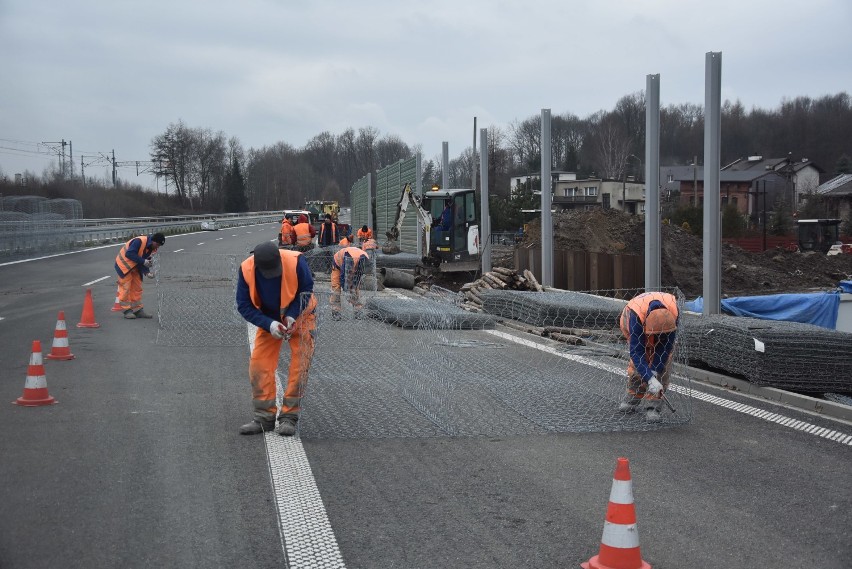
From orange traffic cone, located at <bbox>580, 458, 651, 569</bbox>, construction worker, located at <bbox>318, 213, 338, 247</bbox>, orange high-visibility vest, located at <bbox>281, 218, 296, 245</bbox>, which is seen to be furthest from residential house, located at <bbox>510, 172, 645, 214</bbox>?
orange traffic cone, located at <bbox>580, 458, 651, 569</bbox>

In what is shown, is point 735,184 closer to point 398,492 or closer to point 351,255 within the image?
point 351,255

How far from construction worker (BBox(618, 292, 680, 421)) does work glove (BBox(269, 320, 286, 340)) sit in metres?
3.32

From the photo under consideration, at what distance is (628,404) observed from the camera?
891 cm

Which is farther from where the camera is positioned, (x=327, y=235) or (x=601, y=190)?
(x=601, y=190)

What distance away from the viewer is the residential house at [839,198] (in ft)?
218

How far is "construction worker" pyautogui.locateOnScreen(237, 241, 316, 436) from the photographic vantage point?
7797mm

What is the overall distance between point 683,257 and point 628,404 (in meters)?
24.3

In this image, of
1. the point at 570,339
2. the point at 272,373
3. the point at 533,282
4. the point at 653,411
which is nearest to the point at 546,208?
the point at 533,282

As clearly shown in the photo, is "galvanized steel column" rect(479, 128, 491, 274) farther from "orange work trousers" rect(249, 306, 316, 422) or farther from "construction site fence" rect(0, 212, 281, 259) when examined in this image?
"construction site fence" rect(0, 212, 281, 259)

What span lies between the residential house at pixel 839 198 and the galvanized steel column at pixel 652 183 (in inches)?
2152

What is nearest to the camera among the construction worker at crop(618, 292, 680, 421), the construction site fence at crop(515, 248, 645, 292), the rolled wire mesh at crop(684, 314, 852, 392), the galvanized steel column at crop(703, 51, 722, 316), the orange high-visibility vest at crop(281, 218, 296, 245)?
the construction worker at crop(618, 292, 680, 421)

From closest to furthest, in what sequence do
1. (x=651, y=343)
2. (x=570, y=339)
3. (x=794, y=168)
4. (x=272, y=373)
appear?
(x=272, y=373), (x=651, y=343), (x=570, y=339), (x=794, y=168)

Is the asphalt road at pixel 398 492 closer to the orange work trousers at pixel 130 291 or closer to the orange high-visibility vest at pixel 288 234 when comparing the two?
the orange work trousers at pixel 130 291

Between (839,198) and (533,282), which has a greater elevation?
(839,198)
